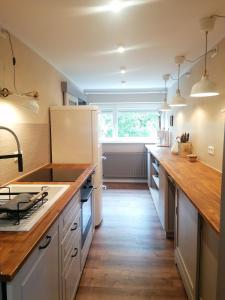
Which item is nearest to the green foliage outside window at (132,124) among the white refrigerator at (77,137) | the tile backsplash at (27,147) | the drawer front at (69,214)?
the white refrigerator at (77,137)

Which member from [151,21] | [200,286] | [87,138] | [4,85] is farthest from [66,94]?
[200,286]

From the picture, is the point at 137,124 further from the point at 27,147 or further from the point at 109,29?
the point at 109,29

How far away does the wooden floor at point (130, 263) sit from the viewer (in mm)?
2004

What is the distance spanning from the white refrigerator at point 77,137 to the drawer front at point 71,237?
115 centimetres

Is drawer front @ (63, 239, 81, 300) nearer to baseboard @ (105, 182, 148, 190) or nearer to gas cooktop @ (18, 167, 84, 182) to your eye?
gas cooktop @ (18, 167, 84, 182)

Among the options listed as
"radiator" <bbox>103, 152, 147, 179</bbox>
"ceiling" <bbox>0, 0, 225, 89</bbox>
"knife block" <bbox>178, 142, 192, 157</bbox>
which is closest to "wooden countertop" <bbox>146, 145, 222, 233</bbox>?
"knife block" <bbox>178, 142, 192, 157</bbox>

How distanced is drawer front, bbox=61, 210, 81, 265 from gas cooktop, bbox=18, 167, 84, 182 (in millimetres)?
448

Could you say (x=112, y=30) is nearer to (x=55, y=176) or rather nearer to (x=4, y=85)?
(x=4, y=85)

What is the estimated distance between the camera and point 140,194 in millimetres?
4797

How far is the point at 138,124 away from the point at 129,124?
23 centimetres

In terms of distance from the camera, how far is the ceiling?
5.67 ft

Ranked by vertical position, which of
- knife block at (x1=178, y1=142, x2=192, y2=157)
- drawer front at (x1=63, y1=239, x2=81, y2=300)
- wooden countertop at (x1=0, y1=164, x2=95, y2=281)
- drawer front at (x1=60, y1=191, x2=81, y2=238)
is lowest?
drawer front at (x1=63, y1=239, x2=81, y2=300)

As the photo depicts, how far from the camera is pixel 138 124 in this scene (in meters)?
6.05

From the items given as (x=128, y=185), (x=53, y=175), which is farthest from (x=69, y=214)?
(x=128, y=185)
